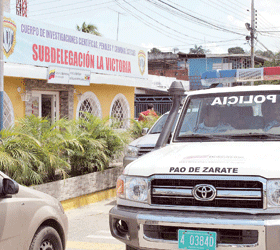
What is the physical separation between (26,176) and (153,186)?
4.24m

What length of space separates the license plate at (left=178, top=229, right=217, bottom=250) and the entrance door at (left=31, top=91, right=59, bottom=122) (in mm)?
10323

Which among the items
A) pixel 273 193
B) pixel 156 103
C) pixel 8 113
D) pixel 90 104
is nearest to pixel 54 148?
pixel 8 113

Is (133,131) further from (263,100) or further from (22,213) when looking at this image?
(22,213)

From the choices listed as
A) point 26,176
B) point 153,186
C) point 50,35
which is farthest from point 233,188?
point 50,35

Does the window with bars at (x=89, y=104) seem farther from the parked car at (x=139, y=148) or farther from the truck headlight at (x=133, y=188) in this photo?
the truck headlight at (x=133, y=188)

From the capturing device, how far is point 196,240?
4129mm

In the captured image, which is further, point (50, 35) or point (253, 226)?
point (50, 35)

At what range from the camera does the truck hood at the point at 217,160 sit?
4148mm

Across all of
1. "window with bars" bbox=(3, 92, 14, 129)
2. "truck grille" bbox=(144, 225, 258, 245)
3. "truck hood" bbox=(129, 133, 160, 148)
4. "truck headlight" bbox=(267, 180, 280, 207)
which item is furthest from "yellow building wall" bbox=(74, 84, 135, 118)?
"truck headlight" bbox=(267, 180, 280, 207)

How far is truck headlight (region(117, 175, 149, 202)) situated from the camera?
4.51 m

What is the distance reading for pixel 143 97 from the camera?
111 ft

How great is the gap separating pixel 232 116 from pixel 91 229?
11.1ft

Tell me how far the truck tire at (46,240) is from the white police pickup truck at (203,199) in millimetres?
683

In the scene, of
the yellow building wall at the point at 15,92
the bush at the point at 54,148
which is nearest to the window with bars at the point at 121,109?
the yellow building wall at the point at 15,92
